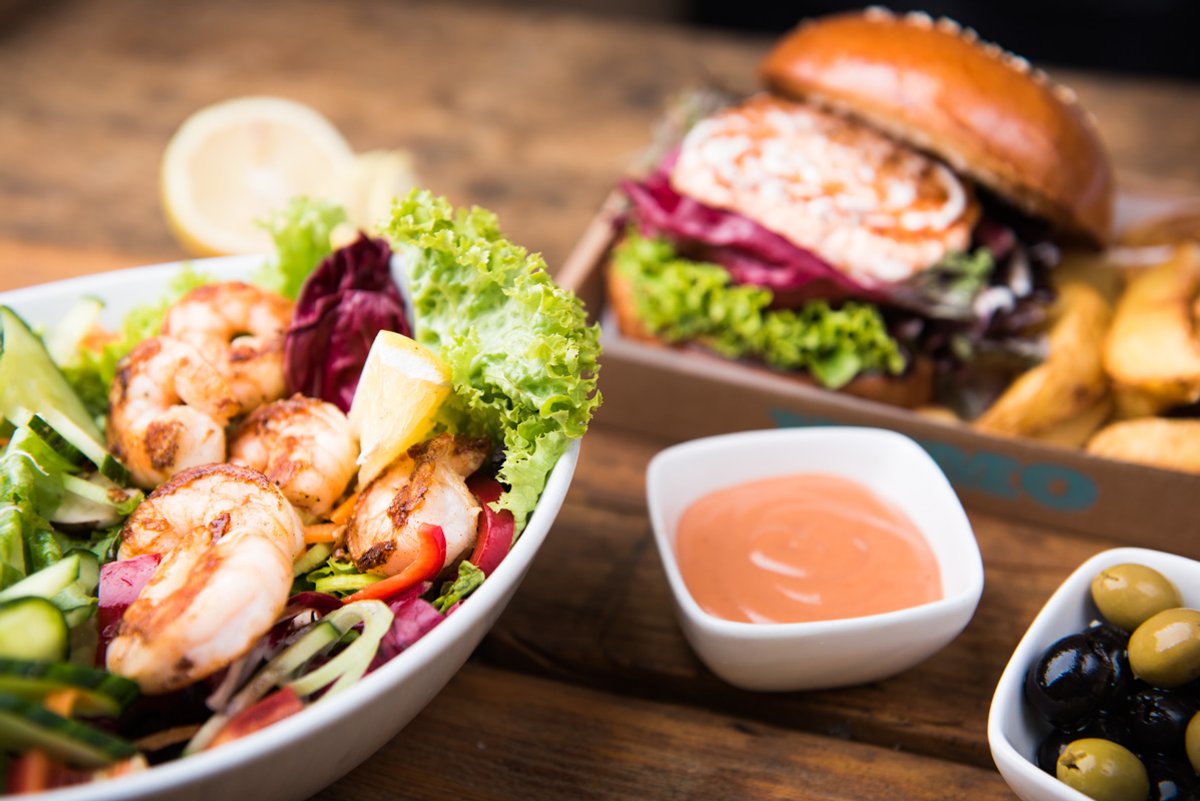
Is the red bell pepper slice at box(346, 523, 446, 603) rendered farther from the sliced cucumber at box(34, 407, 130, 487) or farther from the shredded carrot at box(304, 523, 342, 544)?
the sliced cucumber at box(34, 407, 130, 487)

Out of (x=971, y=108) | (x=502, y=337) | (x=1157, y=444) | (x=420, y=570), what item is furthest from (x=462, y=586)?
(x=971, y=108)

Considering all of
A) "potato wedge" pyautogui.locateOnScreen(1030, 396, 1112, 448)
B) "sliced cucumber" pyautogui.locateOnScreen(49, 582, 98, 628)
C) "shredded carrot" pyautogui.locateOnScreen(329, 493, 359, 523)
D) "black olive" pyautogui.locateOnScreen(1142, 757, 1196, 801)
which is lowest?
"potato wedge" pyautogui.locateOnScreen(1030, 396, 1112, 448)

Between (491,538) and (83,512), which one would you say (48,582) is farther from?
(491,538)

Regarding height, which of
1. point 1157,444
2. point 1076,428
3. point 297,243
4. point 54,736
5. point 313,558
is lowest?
point 1076,428

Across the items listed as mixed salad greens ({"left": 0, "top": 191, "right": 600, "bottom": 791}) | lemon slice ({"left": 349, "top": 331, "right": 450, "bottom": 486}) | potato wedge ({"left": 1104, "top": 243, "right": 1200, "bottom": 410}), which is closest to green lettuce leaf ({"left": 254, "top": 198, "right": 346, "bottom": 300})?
mixed salad greens ({"left": 0, "top": 191, "right": 600, "bottom": 791})

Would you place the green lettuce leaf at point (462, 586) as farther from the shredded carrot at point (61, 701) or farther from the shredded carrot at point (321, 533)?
the shredded carrot at point (61, 701)
